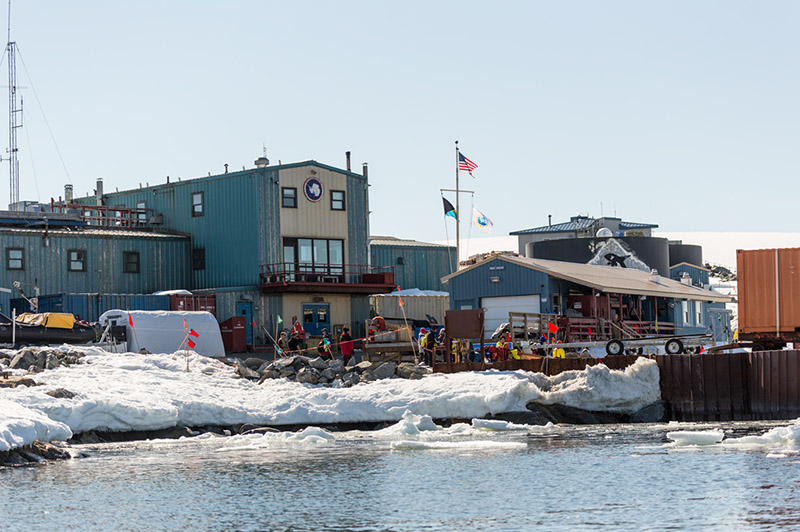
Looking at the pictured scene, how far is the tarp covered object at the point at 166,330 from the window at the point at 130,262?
30.4 ft

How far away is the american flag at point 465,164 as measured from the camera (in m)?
52.4

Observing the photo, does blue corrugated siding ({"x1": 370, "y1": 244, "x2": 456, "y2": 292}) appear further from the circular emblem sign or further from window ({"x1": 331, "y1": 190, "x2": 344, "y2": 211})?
the circular emblem sign

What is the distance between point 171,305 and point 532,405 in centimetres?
1951

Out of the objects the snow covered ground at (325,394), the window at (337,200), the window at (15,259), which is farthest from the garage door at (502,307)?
the window at (15,259)

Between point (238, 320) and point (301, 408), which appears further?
point (238, 320)

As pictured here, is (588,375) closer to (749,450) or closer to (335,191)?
(749,450)

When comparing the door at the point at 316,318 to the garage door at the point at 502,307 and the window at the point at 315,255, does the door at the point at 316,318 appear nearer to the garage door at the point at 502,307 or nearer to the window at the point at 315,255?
the window at the point at 315,255

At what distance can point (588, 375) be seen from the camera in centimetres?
3416

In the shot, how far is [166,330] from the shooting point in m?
41.7

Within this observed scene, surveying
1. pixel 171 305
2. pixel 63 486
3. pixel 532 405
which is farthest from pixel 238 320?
pixel 63 486

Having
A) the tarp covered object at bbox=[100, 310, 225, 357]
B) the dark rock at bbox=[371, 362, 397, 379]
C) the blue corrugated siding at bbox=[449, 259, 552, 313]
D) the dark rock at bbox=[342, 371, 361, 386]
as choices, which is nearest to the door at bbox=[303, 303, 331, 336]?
the blue corrugated siding at bbox=[449, 259, 552, 313]

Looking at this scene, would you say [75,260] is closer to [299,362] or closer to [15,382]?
[299,362]

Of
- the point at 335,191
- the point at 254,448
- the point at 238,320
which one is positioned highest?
the point at 335,191

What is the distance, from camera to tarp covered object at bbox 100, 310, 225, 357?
135 ft
